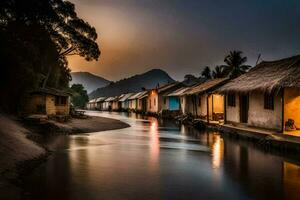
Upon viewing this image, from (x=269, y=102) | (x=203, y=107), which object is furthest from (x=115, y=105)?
(x=269, y=102)

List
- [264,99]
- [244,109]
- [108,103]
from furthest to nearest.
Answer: [108,103] < [244,109] < [264,99]

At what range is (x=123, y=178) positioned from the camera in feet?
37.2

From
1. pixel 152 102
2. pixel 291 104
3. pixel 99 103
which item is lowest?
pixel 291 104

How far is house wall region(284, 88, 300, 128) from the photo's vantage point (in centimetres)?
1970

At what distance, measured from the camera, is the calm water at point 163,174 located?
31.3 feet

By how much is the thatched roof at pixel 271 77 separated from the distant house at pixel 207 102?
544cm

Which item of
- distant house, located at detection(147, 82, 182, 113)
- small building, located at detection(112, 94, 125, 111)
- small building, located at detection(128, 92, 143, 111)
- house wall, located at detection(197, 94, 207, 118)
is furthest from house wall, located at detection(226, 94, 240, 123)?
small building, located at detection(112, 94, 125, 111)

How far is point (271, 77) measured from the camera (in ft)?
70.3

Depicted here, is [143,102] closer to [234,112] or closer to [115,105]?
[115,105]

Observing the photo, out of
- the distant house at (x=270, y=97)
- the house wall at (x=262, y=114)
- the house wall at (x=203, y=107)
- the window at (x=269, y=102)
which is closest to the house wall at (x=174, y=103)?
the house wall at (x=203, y=107)

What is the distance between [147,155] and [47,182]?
648cm

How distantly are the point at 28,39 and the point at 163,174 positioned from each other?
16.8 m

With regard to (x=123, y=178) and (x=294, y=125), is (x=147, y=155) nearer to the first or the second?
(x=123, y=178)

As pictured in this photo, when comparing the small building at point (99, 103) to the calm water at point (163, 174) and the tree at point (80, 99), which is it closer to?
the tree at point (80, 99)
